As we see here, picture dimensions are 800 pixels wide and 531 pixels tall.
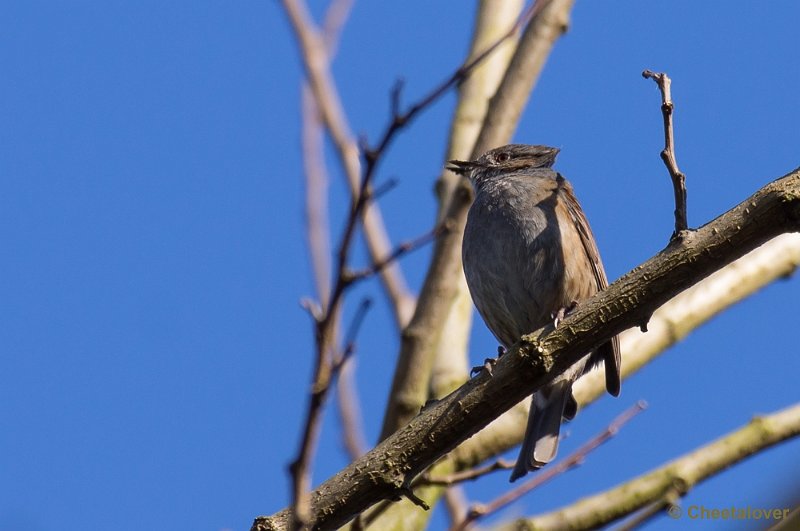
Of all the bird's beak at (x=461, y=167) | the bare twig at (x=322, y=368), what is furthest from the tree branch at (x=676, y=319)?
the bare twig at (x=322, y=368)

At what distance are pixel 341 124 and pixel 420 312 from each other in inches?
90.3

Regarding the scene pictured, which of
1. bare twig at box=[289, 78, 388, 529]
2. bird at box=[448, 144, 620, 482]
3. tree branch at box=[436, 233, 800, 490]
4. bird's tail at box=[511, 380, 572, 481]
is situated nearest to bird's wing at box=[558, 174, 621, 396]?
bird at box=[448, 144, 620, 482]

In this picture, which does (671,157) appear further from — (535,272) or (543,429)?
(543,429)

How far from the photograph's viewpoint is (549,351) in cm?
400

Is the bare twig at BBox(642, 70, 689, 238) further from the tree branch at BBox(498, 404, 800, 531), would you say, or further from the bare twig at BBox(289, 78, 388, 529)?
the tree branch at BBox(498, 404, 800, 531)

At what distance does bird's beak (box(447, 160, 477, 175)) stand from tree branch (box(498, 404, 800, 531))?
8.21ft

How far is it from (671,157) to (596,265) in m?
2.61

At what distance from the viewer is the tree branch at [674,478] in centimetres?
538

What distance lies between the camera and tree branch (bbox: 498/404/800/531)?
5379 mm

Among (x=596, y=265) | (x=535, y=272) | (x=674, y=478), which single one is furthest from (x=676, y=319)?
(x=674, y=478)

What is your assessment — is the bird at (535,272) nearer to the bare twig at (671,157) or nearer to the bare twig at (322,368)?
the bare twig at (671,157)

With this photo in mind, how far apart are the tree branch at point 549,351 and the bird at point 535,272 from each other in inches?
69.6

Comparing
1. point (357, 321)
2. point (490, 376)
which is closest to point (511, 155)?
point (490, 376)

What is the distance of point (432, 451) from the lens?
4078 mm
